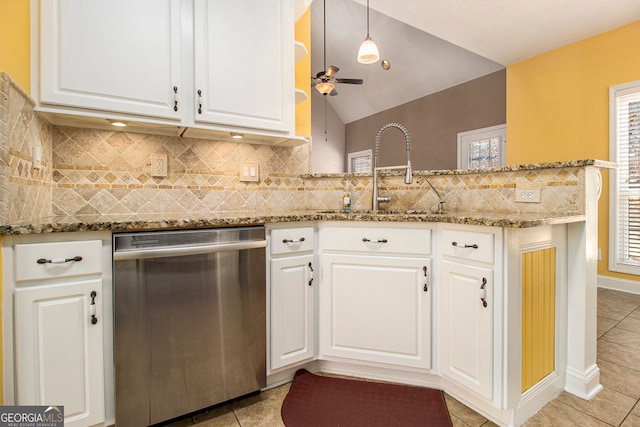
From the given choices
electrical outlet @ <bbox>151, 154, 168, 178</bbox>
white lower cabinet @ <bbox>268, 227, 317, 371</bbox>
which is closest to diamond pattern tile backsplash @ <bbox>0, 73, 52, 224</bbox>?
electrical outlet @ <bbox>151, 154, 168, 178</bbox>

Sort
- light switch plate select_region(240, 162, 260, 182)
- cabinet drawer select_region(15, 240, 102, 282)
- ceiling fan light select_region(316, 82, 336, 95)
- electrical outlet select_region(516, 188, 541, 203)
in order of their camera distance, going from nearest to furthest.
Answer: cabinet drawer select_region(15, 240, 102, 282) < electrical outlet select_region(516, 188, 541, 203) < light switch plate select_region(240, 162, 260, 182) < ceiling fan light select_region(316, 82, 336, 95)

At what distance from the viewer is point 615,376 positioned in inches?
66.0

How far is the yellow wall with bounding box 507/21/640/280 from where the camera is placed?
335 centimetres

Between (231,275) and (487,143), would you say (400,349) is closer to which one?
(231,275)

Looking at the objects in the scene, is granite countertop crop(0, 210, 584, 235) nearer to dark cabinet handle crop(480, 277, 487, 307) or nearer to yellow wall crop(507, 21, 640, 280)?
dark cabinet handle crop(480, 277, 487, 307)

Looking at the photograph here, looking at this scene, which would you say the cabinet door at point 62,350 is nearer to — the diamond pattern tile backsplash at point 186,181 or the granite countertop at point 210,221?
the granite countertop at point 210,221

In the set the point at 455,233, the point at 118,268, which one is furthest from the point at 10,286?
the point at 455,233

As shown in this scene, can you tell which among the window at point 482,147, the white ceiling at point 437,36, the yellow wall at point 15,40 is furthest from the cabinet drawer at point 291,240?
the window at point 482,147

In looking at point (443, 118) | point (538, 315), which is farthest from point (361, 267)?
point (443, 118)

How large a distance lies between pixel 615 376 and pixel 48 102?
3095mm

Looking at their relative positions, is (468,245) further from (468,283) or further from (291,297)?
(291,297)

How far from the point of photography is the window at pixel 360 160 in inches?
294

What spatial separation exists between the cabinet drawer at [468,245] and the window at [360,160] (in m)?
6.03

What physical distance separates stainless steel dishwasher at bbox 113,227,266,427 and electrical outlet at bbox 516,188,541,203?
53.2 inches
